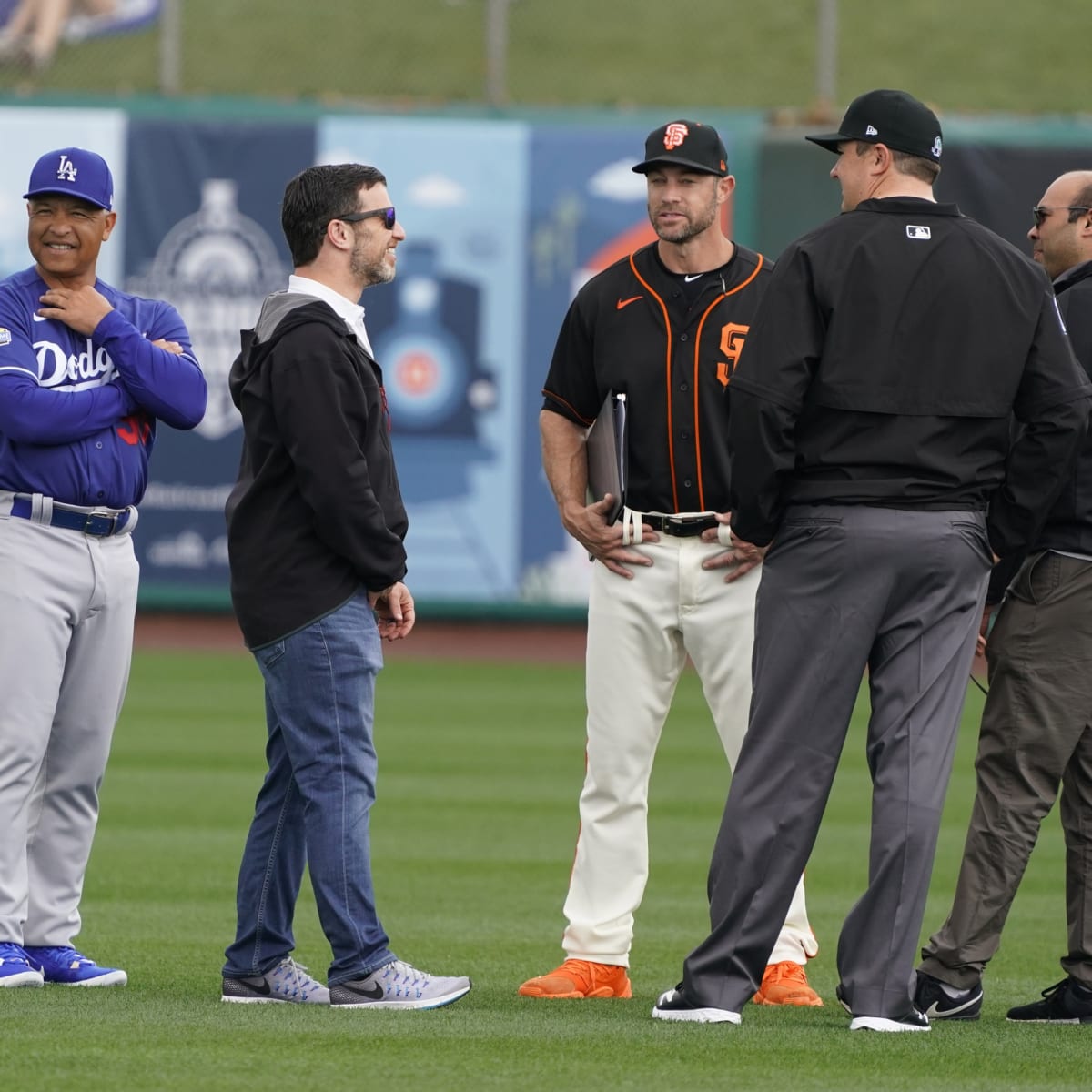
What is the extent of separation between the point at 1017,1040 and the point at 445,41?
66.5 ft

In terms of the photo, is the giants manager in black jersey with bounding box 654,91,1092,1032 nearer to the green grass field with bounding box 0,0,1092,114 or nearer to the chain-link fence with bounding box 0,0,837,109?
the chain-link fence with bounding box 0,0,837,109

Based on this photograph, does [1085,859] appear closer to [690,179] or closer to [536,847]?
[690,179]

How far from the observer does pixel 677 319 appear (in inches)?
251

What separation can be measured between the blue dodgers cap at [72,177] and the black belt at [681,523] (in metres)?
1.88

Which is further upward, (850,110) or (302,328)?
(850,110)

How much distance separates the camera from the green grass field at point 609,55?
22.8 meters

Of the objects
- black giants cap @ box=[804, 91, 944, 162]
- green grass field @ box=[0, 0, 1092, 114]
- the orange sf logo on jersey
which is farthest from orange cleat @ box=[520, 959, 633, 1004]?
green grass field @ box=[0, 0, 1092, 114]

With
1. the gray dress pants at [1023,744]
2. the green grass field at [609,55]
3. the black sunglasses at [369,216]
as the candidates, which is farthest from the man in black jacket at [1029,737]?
the green grass field at [609,55]

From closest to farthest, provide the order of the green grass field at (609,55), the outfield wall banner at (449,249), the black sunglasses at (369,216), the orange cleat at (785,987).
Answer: the black sunglasses at (369,216), the orange cleat at (785,987), the outfield wall banner at (449,249), the green grass field at (609,55)

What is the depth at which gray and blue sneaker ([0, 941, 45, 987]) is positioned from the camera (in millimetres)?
5957

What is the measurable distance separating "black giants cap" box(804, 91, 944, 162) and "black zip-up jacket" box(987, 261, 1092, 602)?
2.78 ft

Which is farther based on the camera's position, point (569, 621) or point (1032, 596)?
point (569, 621)

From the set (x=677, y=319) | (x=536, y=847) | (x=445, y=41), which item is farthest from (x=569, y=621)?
(x=677, y=319)

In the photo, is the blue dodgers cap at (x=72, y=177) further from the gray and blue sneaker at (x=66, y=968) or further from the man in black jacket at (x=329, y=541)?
the gray and blue sneaker at (x=66, y=968)
